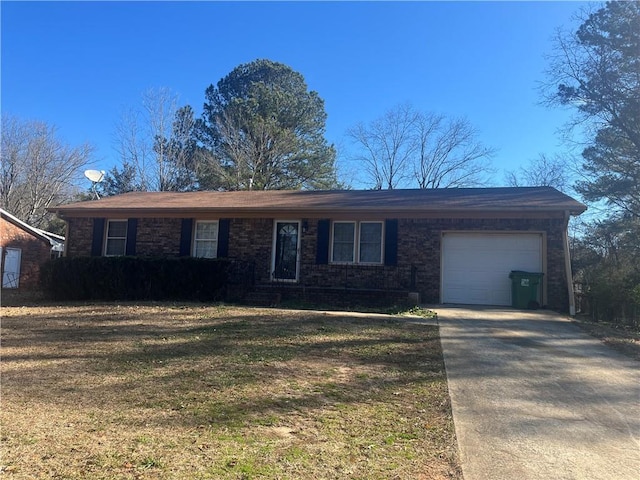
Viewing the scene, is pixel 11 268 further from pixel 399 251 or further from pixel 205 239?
pixel 399 251

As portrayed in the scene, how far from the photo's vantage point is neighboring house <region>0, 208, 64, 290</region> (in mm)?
19109

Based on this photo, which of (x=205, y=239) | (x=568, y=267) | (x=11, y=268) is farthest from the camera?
(x=11, y=268)

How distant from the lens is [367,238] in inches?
523

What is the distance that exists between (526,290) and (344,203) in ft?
17.8

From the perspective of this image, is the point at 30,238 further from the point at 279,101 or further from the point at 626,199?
the point at 626,199

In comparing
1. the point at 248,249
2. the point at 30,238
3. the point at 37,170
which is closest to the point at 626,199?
the point at 248,249

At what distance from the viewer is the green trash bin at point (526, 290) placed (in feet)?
37.4

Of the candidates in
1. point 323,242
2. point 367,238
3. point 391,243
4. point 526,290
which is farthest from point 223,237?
point 526,290

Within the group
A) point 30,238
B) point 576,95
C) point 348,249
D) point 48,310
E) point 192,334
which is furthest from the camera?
point 30,238

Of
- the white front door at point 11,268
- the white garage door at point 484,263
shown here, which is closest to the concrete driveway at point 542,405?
the white garage door at point 484,263

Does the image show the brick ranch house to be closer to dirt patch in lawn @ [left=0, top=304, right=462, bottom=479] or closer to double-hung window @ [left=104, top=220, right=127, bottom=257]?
double-hung window @ [left=104, top=220, right=127, bottom=257]

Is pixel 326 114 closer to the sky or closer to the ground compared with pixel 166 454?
closer to the sky

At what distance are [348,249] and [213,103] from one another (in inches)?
930

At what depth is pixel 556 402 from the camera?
15.1 feet
